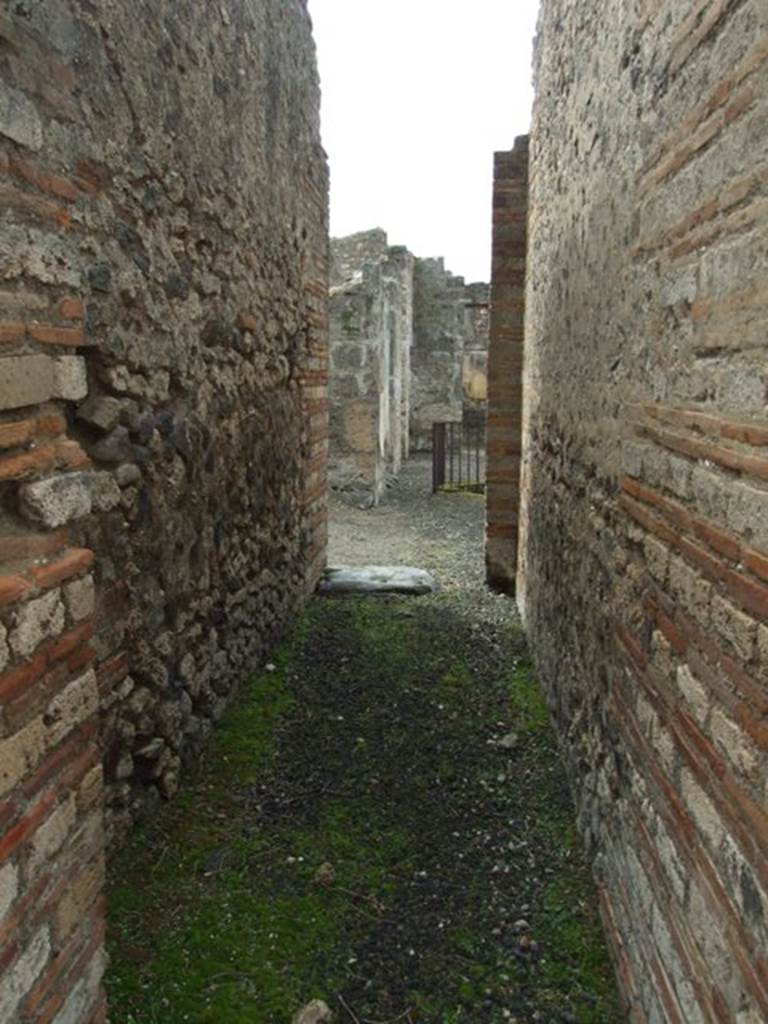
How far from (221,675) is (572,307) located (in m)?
2.65

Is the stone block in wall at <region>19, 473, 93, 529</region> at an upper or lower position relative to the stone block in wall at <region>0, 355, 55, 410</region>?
lower

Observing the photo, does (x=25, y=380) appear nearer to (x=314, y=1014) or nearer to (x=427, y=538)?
(x=314, y=1014)

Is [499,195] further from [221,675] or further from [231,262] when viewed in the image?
[221,675]

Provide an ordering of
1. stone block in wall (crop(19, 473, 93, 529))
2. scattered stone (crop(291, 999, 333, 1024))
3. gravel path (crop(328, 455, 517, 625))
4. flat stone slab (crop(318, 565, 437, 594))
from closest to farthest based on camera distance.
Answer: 1. stone block in wall (crop(19, 473, 93, 529))
2. scattered stone (crop(291, 999, 333, 1024))
3. flat stone slab (crop(318, 565, 437, 594))
4. gravel path (crop(328, 455, 517, 625))

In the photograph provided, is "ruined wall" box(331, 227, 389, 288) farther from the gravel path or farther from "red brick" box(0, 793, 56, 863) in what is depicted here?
"red brick" box(0, 793, 56, 863)

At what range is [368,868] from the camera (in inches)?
124

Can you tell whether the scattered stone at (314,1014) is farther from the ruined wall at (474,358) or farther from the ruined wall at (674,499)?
the ruined wall at (474,358)

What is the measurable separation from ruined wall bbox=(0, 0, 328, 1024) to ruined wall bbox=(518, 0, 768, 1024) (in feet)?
4.81

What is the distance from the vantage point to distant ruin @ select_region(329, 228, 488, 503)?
10656 millimetres

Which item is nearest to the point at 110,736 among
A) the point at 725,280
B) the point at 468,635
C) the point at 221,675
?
the point at 221,675

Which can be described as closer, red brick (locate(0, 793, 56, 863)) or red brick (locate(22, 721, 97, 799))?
red brick (locate(0, 793, 56, 863))

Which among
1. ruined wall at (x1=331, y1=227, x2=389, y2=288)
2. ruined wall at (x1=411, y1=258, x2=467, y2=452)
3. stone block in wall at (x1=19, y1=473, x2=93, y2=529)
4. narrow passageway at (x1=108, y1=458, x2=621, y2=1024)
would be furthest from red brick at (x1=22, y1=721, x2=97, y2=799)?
ruined wall at (x1=411, y1=258, x2=467, y2=452)

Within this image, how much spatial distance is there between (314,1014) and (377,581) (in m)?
4.74

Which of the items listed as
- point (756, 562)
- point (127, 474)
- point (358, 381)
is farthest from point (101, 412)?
point (358, 381)
